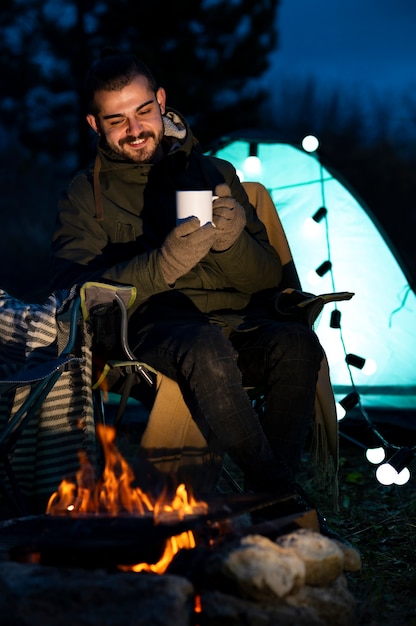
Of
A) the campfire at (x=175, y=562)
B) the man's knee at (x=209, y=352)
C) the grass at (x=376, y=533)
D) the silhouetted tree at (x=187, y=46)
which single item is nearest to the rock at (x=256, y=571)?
the campfire at (x=175, y=562)

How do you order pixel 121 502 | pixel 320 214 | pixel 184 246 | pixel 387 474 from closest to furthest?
pixel 121 502
pixel 184 246
pixel 387 474
pixel 320 214

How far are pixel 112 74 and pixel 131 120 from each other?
161 millimetres

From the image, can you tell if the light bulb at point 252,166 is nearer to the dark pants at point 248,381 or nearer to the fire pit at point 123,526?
the dark pants at point 248,381

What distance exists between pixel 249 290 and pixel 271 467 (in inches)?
32.2

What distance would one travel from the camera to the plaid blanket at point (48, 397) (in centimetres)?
285

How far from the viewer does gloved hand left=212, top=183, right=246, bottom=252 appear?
2.71 meters

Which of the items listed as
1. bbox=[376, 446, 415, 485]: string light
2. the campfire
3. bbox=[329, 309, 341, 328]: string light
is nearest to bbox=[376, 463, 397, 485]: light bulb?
bbox=[376, 446, 415, 485]: string light

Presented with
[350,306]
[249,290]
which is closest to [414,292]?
[350,306]

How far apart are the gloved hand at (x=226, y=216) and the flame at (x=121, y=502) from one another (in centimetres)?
67

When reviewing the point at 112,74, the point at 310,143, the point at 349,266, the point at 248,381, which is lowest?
the point at 349,266

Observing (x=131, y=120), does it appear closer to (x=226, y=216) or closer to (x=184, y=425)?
(x=226, y=216)

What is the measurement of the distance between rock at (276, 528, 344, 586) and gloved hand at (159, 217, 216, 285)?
2.96ft

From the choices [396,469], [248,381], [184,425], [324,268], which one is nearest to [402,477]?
[396,469]

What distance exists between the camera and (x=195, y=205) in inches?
104
